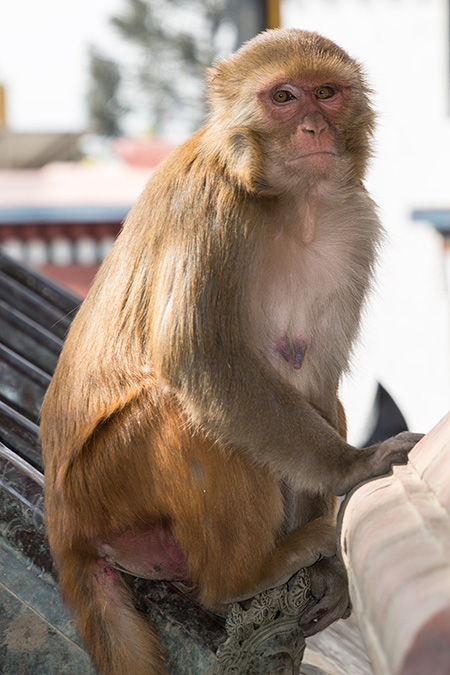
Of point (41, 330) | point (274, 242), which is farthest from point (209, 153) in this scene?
point (41, 330)

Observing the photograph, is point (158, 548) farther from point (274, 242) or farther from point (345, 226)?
point (345, 226)

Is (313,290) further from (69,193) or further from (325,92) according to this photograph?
(69,193)

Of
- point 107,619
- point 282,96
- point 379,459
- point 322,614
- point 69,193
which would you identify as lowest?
point 69,193

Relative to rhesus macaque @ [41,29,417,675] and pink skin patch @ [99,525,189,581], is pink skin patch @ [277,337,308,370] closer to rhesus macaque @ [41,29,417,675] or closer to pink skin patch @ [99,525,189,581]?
rhesus macaque @ [41,29,417,675]

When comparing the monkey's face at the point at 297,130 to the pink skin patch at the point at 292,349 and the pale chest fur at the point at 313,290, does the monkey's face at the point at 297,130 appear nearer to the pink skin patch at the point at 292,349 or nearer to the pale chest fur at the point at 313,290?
the pale chest fur at the point at 313,290

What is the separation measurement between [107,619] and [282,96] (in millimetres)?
1222

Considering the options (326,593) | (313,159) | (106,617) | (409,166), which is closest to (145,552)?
(106,617)

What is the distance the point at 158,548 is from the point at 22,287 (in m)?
2.06

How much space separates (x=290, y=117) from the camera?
80.8 inches

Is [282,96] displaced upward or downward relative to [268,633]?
upward

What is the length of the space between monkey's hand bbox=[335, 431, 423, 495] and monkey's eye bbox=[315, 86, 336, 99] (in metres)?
0.80

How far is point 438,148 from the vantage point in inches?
308

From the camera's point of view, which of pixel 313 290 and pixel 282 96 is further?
pixel 313 290

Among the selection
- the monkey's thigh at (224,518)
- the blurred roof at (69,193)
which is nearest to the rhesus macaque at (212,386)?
the monkey's thigh at (224,518)
